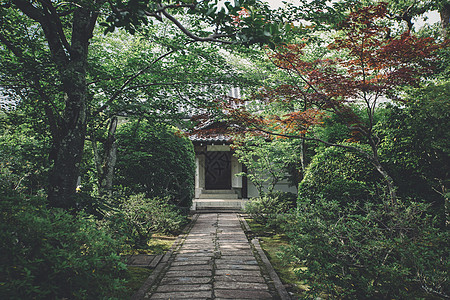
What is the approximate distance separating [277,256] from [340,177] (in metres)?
2.35

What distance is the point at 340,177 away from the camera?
595 cm

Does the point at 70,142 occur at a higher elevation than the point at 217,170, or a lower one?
higher

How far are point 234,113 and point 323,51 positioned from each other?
6.16 metres

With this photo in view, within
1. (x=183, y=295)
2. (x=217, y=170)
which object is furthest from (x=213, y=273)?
(x=217, y=170)

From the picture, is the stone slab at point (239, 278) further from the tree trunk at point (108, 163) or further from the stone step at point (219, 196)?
the stone step at point (219, 196)

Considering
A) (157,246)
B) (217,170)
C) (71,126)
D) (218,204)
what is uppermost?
(71,126)

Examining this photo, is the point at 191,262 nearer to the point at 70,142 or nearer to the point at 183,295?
the point at 183,295

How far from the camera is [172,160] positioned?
9.06 meters

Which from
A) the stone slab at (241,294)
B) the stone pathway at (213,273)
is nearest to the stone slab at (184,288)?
the stone pathway at (213,273)

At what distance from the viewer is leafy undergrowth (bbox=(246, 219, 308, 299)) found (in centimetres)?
426

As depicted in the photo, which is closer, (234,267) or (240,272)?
(240,272)

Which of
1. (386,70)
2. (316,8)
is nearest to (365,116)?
(386,70)

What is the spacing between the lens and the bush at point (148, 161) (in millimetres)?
8539

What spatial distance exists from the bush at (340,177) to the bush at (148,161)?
400 cm
